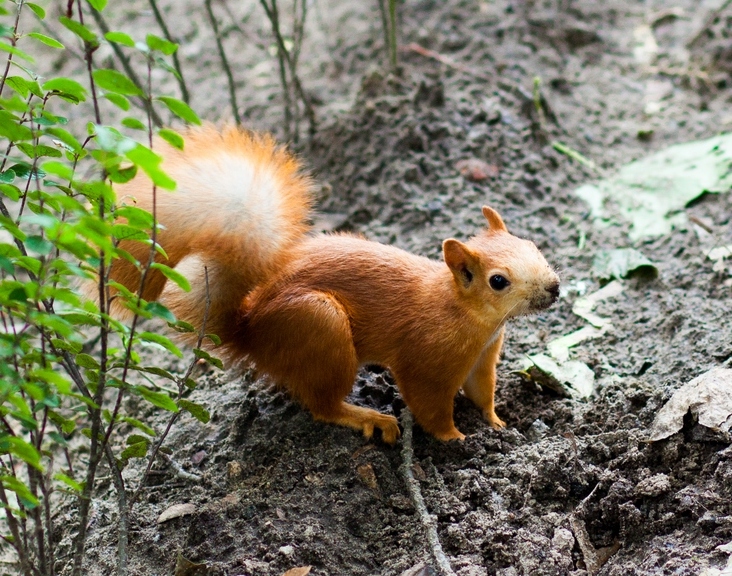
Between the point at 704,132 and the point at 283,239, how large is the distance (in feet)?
8.15

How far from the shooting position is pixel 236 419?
2641 millimetres

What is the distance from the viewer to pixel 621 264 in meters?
3.21

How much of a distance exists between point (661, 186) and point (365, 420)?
6.22 feet

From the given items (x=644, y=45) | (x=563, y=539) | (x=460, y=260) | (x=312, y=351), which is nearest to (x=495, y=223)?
(x=460, y=260)

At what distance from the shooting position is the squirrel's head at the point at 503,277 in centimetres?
244

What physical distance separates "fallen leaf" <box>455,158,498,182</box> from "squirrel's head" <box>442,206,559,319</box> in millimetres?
1177

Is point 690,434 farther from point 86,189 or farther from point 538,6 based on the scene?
point 538,6

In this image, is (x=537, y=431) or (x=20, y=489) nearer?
(x=20, y=489)

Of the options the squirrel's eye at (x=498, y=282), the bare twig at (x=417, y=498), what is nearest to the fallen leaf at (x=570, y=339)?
the squirrel's eye at (x=498, y=282)

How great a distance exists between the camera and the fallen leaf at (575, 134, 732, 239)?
3387 millimetres

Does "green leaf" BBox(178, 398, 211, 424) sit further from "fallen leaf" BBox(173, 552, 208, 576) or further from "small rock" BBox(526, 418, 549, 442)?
"small rock" BBox(526, 418, 549, 442)

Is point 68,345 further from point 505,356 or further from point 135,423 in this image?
point 505,356

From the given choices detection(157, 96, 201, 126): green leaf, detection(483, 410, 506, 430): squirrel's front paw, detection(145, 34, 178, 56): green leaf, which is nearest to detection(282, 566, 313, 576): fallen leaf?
detection(483, 410, 506, 430): squirrel's front paw

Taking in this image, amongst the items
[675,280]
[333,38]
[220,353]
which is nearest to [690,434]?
[675,280]
